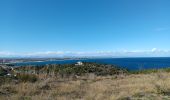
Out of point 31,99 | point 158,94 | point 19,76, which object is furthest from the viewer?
point 19,76

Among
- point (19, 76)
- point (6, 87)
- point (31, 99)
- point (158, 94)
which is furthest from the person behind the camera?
point (19, 76)

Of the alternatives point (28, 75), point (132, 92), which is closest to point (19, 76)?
point (28, 75)

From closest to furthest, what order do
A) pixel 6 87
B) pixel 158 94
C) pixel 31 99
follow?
pixel 31 99
pixel 158 94
pixel 6 87

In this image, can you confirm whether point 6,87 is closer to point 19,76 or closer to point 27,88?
point 27,88

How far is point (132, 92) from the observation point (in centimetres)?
1038

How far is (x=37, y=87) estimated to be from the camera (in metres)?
11.1

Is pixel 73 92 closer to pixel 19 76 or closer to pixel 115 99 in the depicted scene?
pixel 115 99

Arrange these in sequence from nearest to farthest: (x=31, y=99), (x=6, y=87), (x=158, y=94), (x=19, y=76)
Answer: (x=31, y=99)
(x=158, y=94)
(x=6, y=87)
(x=19, y=76)

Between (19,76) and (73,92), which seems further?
(19,76)

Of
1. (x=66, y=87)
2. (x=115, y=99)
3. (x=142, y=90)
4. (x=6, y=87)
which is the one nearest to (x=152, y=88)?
(x=142, y=90)

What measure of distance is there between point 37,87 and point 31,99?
2.51 m

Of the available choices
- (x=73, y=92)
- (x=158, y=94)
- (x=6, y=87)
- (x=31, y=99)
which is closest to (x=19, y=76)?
(x=6, y=87)

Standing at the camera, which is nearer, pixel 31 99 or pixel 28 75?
pixel 31 99

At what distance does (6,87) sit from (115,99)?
16.0 ft
